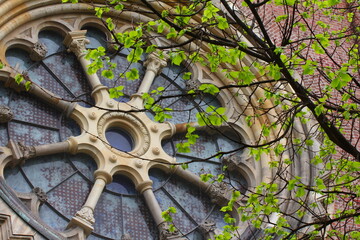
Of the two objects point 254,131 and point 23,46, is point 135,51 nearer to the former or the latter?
point 23,46

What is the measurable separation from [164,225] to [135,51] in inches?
142

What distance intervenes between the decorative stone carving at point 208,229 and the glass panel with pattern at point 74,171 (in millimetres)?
121

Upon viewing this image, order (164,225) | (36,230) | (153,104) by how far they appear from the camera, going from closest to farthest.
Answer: (153,104) → (36,230) → (164,225)

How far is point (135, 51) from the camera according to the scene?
9883 millimetres

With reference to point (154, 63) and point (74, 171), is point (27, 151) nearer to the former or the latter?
point (74, 171)

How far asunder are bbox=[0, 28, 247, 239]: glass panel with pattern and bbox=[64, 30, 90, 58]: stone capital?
0.18 meters

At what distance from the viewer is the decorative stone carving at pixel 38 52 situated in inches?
534

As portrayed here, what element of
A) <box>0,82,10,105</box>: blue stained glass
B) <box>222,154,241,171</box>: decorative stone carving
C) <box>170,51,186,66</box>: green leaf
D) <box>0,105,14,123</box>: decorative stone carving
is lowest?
<box>170,51,186,66</box>: green leaf

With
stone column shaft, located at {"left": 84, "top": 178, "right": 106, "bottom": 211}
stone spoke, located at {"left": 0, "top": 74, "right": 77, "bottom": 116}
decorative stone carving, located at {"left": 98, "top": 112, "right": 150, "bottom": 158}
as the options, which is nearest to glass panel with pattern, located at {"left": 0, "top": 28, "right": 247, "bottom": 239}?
stone spoke, located at {"left": 0, "top": 74, "right": 77, "bottom": 116}

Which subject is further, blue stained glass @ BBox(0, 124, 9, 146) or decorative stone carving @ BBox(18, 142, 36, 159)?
blue stained glass @ BBox(0, 124, 9, 146)

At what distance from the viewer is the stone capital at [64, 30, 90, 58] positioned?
14.0 meters

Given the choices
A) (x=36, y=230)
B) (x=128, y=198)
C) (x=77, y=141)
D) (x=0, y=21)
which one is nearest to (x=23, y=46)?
(x=0, y=21)

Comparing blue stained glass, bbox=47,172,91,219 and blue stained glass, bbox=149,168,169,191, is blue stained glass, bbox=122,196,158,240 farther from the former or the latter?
blue stained glass, bbox=47,172,91,219

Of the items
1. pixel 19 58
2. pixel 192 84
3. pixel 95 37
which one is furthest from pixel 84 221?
pixel 95 37
